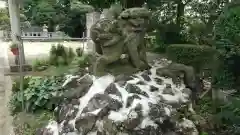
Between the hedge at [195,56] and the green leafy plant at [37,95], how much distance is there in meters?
2.34

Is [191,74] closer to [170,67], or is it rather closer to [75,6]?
[170,67]

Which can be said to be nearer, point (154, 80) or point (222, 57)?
point (222, 57)

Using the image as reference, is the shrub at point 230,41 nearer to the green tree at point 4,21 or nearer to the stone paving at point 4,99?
the stone paving at point 4,99

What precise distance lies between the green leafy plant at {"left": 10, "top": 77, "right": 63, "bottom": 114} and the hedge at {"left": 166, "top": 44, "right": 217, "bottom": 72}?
7.68 ft

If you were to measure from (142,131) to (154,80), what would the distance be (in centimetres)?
101

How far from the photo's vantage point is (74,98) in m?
4.30

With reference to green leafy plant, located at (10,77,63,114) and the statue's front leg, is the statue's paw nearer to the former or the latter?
the statue's front leg

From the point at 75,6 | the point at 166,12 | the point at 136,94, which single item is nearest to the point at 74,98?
the point at 136,94

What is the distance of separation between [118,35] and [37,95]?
7.06ft

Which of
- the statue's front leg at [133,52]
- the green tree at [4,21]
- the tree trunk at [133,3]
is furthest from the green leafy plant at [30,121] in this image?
the green tree at [4,21]

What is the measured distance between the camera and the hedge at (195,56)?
510 centimetres

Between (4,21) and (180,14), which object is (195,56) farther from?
(4,21)

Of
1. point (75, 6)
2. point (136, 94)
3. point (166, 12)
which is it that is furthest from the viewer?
point (75, 6)

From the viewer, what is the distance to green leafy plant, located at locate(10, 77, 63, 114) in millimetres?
5348
